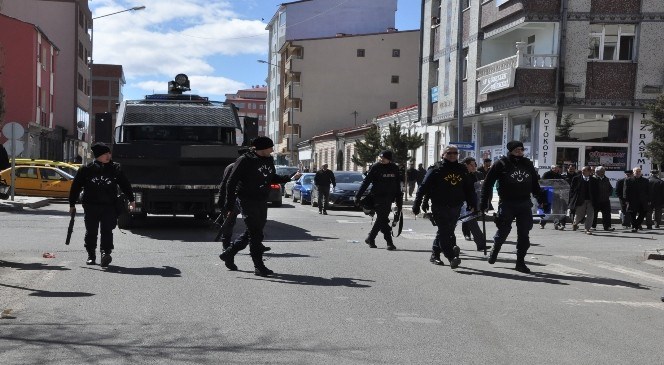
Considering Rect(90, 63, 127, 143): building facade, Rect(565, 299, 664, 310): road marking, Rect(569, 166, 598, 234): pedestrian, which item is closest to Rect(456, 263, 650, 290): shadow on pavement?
Rect(565, 299, 664, 310): road marking

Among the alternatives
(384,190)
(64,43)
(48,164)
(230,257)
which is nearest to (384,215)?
(384,190)

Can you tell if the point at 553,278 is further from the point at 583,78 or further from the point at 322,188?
the point at 583,78

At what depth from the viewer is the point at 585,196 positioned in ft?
65.4

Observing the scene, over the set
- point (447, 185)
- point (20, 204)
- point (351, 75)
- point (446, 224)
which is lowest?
point (20, 204)

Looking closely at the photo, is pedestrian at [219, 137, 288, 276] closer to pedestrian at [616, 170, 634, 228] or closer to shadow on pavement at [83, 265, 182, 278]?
shadow on pavement at [83, 265, 182, 278]

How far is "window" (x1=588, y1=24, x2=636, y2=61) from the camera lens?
28281mm

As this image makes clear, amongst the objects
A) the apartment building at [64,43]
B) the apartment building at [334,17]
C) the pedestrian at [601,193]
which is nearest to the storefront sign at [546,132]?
the pedestrian at [601,193]

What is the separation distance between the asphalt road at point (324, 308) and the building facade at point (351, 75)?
63353 mm

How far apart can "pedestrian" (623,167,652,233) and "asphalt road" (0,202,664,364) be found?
7133 mm

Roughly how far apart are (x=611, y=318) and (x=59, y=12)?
63.8 meters

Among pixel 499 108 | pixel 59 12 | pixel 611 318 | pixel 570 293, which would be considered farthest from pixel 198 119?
pixel 59 12

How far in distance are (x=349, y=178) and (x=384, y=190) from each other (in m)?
16.6

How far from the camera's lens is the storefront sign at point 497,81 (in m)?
28.5

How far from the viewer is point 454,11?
35.8m
